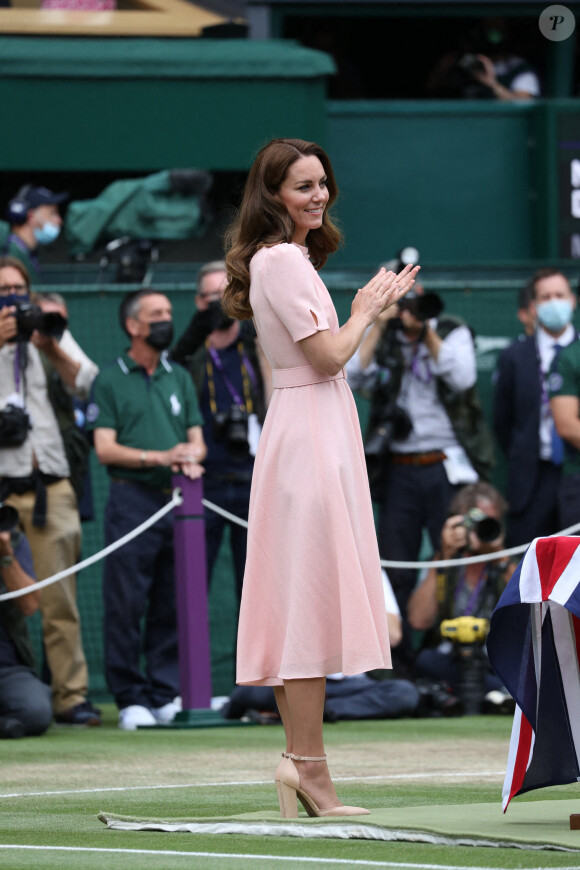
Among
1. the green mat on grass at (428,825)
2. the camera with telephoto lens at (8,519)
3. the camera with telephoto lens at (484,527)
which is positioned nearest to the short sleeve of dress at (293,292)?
the green mat on grass at (428,825)

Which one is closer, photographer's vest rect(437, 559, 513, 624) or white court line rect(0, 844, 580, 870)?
white court line rect(0, 844, 580, 870)

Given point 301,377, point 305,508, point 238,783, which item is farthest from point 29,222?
point 305,508

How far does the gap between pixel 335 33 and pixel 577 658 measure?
11183mm

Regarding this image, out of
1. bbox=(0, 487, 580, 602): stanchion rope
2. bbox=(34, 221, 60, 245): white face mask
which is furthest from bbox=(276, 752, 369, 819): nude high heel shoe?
bbox=(34, 221, 60, 245): white face mask

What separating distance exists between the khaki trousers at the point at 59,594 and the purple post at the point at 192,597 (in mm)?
598

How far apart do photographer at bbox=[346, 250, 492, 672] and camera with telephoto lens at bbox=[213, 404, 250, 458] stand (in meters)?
0.72

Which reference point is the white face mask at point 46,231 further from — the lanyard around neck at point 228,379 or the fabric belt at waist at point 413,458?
the fabric belt at waist at point 413,458

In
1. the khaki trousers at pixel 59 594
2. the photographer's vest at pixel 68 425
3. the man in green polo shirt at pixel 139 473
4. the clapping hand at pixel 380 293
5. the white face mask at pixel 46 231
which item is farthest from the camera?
the white face mask at pixel 46 231

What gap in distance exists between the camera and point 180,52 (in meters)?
13.1

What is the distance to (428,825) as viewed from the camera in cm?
453

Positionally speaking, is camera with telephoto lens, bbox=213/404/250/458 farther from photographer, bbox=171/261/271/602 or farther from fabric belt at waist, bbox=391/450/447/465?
fabric belt at waist, bbox=391/450/447/465

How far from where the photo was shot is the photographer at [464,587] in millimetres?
9781

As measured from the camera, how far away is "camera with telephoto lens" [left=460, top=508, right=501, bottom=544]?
9.78m

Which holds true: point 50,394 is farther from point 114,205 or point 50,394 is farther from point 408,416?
point 114,205
